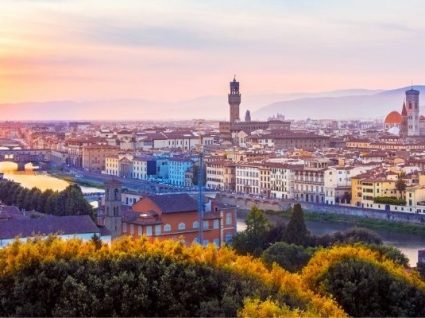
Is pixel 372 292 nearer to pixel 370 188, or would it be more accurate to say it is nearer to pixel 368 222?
pixel 368 222

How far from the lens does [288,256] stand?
9.77m

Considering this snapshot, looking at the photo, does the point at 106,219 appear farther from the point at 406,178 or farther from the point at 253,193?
the point at 253,193

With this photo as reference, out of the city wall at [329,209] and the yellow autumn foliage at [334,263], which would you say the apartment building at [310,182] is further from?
the yellow autumn foliage at [334,263]

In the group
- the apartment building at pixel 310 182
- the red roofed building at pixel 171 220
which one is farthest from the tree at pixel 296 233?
the apartment building at pixel 310 182

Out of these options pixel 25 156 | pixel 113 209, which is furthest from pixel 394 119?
pixel 113 209

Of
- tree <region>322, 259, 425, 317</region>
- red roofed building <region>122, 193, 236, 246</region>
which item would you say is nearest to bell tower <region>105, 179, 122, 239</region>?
red roofed building <region>122, 193, 236, 246</region>

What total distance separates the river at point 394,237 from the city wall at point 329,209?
31.5 inches

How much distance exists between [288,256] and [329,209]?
33.0 feet

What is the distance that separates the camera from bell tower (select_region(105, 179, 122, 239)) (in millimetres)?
11609

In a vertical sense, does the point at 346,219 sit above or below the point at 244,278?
below

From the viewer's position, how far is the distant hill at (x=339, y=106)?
16025cm

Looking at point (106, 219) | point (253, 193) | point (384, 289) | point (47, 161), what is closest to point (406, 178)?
point (253, 193)

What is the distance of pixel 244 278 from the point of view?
5.53 m

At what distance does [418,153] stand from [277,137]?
23.0 ft
